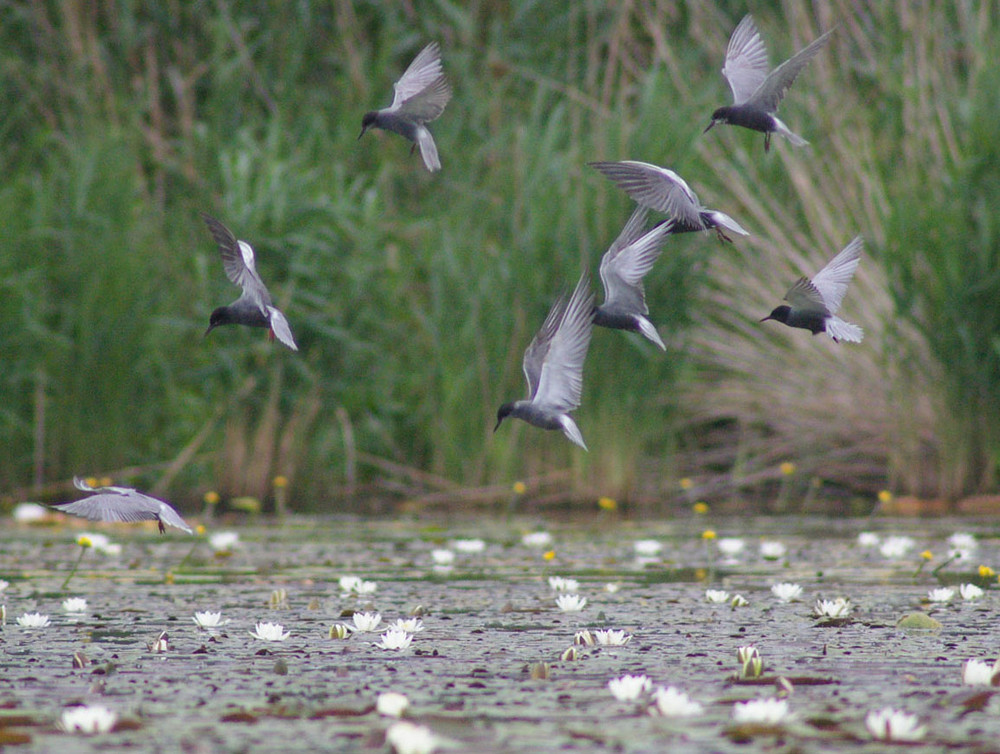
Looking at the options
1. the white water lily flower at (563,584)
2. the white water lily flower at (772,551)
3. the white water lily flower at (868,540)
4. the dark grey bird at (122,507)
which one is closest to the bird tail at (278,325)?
the dark grey bird at (122,507)

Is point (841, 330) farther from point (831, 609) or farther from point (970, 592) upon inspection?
point (970, 592)

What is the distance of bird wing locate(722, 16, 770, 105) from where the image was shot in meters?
4.04

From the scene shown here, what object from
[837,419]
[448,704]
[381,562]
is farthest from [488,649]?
[837,419]

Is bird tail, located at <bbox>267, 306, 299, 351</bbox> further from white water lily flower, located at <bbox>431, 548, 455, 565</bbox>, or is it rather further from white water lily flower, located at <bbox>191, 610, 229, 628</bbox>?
white water lily flower, located at <bbox>431, 548, 455, 565</bbox>

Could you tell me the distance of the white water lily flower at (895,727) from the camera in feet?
7.66

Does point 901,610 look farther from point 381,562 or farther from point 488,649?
point 381,562

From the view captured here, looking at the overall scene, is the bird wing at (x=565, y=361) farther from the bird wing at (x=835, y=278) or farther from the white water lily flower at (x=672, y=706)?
the white water lily flower at (x=672, y=706)

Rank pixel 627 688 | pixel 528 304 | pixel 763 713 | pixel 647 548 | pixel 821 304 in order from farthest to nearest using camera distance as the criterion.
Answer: pixel 528 304, pixel 647 548, pixel 821 304, pixel 627 688, pixel 763 713

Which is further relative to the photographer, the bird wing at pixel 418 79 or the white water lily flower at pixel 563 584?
the white water lily flower at pixel 563 584

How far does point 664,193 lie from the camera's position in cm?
384

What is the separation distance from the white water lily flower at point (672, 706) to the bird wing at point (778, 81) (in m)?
1.71

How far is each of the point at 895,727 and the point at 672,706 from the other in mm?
358

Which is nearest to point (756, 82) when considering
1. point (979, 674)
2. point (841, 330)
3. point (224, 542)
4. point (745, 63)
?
point (745, 63)

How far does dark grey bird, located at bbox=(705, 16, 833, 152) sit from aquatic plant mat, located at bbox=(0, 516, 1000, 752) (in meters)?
1.19
